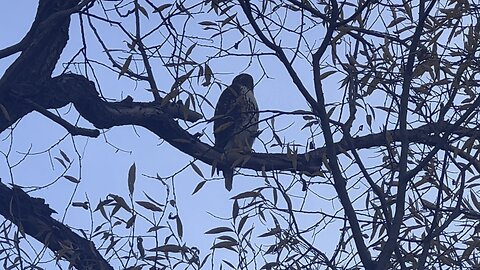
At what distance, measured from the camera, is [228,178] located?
418 centimetres

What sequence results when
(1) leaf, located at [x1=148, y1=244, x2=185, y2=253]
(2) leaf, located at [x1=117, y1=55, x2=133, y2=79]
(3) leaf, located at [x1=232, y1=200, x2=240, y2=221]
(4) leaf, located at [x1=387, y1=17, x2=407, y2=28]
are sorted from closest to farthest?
(1) leaf, located at [x1=148, y1=244, x2=185, y2=253], (3) leaf, located at [x1=232, y1=200, x2=240, y2=221], (4) leaf, located at [x1=387, y1=17, x2=407, y2=28], (2) leaf, located at [x1=117, y1=55, x2=133, y2=79]

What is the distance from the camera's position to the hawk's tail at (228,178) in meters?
4.15

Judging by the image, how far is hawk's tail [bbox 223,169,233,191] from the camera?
415 cm

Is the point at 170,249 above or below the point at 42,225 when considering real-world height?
below

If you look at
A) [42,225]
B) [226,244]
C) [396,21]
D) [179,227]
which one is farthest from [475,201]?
[42,225]

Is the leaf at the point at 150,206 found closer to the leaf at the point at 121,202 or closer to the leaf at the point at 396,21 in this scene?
the leaf at the point at 121,202

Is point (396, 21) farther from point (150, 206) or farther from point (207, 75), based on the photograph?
point (150, 206)

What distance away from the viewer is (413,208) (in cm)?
357

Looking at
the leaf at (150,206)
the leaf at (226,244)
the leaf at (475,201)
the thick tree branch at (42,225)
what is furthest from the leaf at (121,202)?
the leaf at (475,201)

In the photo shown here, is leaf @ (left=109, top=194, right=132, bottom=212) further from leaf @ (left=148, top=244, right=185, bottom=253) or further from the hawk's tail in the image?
the hawk's tail

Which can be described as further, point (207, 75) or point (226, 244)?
point (207, 75)

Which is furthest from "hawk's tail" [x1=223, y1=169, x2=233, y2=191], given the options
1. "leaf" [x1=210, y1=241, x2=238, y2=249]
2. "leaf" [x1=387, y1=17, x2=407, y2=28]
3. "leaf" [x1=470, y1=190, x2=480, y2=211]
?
"leaf" [x1=470, y1=190, x2=480, y2=211]

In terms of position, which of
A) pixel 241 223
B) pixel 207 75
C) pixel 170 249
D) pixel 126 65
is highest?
pixel 126 65

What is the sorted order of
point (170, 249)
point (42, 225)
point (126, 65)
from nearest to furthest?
point (170, 249), point (126, 65), point (42, 225)
